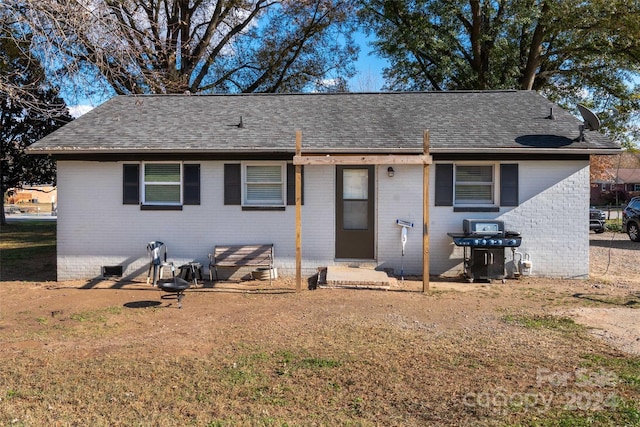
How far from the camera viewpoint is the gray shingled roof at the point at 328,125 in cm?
962

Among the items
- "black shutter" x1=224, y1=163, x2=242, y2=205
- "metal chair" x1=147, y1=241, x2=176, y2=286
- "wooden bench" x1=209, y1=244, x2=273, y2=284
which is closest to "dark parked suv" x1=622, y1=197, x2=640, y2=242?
"wooden bench" x1=209, y1=244, x2=273, y2=284

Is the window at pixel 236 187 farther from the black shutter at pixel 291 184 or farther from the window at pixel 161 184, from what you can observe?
the window at pixel 161 184

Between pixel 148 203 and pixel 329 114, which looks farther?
pixel 329 114

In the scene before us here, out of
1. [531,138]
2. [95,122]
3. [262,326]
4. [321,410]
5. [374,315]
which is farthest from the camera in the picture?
[95,122]

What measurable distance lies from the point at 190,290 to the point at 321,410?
18.9 ft

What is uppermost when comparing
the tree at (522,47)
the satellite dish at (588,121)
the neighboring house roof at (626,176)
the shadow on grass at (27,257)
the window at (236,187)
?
the tree at (522,47)

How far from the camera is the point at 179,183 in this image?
33.1 feet

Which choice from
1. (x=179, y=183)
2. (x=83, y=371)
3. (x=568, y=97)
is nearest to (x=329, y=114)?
(x=179, y=183)

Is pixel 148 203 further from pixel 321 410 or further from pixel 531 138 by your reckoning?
pixel 531 138

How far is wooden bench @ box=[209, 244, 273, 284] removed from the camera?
9.61 metres

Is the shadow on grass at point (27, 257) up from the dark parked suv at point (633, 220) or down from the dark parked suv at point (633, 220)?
down

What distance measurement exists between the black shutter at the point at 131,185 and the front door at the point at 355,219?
4396 millimetres

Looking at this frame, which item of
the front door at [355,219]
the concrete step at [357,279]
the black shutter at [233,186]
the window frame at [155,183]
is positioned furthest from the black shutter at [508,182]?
the window frame at [155,183]

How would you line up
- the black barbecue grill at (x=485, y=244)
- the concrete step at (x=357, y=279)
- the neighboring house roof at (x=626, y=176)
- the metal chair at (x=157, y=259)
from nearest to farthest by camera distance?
the concrete step at (x=357, y=279) → the black barbecue grill at (x=485, y=244) → the metal chair at (x=157, y=259) → the neighboring house roof at (x=626, y=176)
